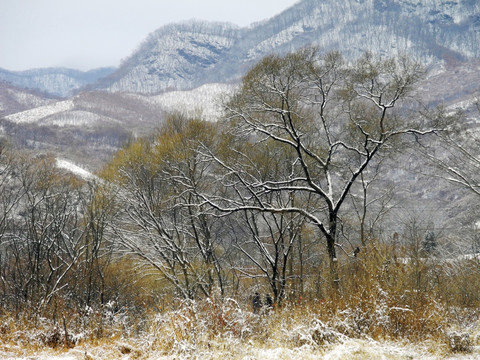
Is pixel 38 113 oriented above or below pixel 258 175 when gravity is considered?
above

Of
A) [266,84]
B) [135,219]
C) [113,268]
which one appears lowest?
[113,268]

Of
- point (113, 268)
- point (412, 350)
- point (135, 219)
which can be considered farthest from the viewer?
point (113, 268)

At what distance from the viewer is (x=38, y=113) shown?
180 m

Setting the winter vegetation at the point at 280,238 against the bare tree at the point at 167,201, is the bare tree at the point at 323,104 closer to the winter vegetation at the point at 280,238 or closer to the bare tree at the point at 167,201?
the winter vegetation at the point at 280,238

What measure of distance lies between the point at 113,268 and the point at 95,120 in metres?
162

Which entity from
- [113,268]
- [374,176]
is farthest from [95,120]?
[374,176]

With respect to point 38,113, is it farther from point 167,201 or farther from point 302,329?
point 302,329

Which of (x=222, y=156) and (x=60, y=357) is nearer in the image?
(x=60, y=357)

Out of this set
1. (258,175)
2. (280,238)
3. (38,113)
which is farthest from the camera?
(38,113)

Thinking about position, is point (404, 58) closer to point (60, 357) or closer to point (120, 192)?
point (60, 357)

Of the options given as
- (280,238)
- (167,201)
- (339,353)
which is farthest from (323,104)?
(167,201)

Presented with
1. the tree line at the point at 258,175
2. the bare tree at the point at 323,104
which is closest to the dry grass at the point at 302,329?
the tree line at the point at 258,175

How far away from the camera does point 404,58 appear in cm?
1008

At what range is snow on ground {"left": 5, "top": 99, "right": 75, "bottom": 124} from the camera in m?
169
